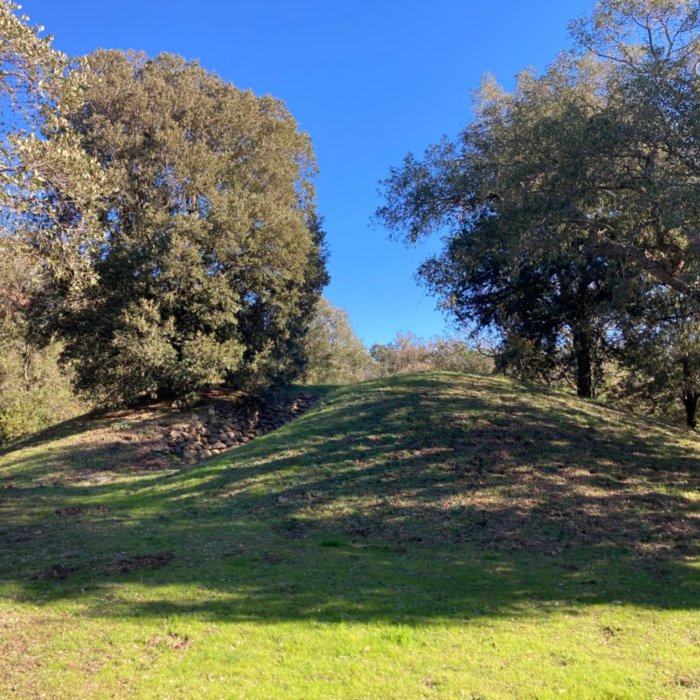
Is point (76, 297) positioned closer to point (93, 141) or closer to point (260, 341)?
point (93, 141)

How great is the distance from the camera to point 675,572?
25.8 ft

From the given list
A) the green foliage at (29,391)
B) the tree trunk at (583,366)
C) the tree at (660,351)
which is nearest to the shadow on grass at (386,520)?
the tree at (660,351)

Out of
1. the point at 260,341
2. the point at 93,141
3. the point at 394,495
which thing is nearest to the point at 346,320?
the point at 260,341

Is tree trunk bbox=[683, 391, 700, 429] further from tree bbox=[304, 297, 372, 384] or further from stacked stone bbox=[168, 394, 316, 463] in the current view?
tree bbox=[304, 297, 372, 384]

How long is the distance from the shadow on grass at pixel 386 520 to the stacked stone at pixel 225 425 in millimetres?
2930

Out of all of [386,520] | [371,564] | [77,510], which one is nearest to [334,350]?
[77,510]

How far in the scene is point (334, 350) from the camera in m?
50.2

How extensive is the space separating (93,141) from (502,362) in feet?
58.8

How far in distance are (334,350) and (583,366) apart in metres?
30.1

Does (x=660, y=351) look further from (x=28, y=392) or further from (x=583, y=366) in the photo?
(x=28, y=392)

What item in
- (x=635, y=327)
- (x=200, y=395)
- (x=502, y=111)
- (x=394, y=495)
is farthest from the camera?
(x=200, y=395)

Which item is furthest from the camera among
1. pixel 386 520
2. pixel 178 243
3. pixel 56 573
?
pixel 178 243

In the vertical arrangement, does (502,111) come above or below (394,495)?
above

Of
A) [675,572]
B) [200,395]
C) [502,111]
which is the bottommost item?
[675,572]
